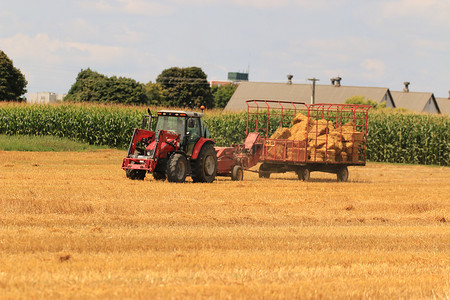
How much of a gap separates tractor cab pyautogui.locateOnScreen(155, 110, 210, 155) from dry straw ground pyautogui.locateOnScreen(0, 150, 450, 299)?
2.24 metres

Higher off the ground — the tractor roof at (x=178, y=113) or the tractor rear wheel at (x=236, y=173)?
the tractor roof at (x=178, y=113)

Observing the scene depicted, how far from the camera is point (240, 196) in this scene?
16.5 m

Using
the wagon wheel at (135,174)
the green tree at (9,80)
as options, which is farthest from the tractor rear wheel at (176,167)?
the green tree at (9,80)

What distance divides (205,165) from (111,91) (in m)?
54.7

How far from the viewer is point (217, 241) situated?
33.2 feet

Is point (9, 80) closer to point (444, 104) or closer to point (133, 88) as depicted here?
point (133, 88)

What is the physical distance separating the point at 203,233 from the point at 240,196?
18.6ft

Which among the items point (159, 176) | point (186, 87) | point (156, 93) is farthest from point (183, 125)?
point (186, 87)

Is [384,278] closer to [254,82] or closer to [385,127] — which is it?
[385,127]

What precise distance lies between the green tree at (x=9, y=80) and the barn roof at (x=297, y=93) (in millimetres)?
25585

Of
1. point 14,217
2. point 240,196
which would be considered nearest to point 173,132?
point 240,196

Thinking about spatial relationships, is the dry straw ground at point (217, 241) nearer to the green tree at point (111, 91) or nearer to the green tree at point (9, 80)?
the green tree at point (9, 80)

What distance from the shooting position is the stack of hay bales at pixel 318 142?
74.4 feet

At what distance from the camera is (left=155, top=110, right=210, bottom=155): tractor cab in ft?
67.0
